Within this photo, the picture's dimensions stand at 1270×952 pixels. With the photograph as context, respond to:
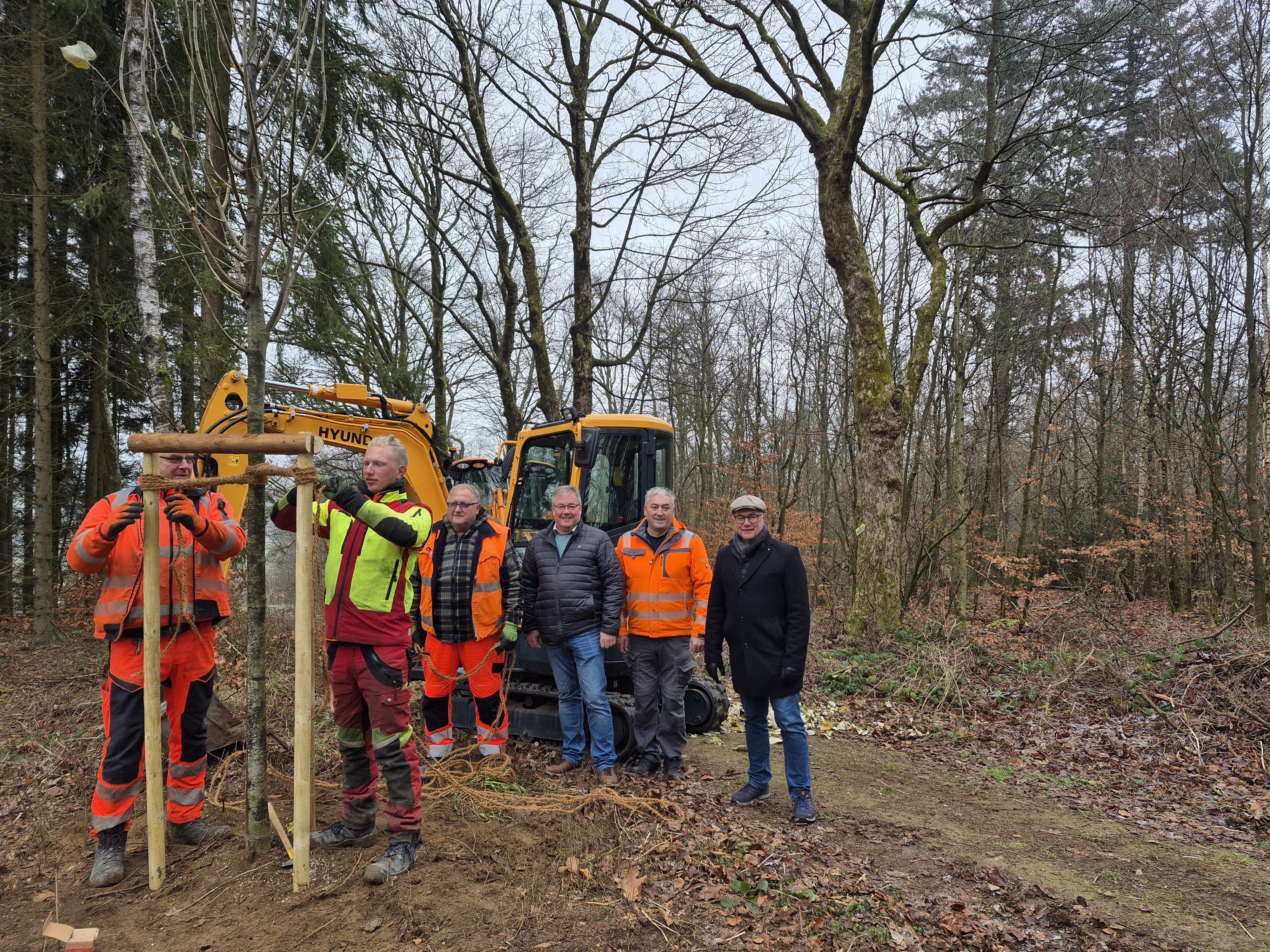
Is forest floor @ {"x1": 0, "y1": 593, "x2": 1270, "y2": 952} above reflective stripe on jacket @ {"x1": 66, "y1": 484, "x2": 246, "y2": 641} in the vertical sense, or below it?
below

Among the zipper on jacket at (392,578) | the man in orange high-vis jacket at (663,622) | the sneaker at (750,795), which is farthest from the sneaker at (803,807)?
the zipper on jacket at (392,578)

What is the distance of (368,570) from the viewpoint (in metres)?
3.60

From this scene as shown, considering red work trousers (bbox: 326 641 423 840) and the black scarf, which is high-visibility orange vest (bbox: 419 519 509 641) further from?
the black scarf

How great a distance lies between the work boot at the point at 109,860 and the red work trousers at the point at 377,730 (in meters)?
1.00

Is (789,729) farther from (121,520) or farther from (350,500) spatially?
(121,520)

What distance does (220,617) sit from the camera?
154 inches

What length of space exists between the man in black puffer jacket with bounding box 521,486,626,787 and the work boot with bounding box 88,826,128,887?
249 centimetres

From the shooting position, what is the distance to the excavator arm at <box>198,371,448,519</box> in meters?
6.48

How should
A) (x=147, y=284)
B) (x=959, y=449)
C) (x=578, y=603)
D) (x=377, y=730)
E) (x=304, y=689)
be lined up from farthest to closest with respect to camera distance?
(x=959, y=449), (x=147, y=284), (x=578, y=603), (x=377, y=730), (x=304, y=689)

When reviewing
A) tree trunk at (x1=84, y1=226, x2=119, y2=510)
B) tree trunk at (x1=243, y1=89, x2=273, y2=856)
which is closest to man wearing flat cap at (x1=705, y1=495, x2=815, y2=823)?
tree trunk at (x1=243, y1=89, x2=273, y2=856)

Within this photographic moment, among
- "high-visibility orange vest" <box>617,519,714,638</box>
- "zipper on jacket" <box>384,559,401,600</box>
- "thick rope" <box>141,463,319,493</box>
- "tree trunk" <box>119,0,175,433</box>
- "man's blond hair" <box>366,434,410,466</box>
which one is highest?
"tree trunk" <box>119,0,175,433</box>

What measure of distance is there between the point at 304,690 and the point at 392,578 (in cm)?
65

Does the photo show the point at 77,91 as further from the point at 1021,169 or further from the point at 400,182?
the point at 1021,169

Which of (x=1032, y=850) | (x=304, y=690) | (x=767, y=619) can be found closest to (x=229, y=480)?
(x=304, y=690)
